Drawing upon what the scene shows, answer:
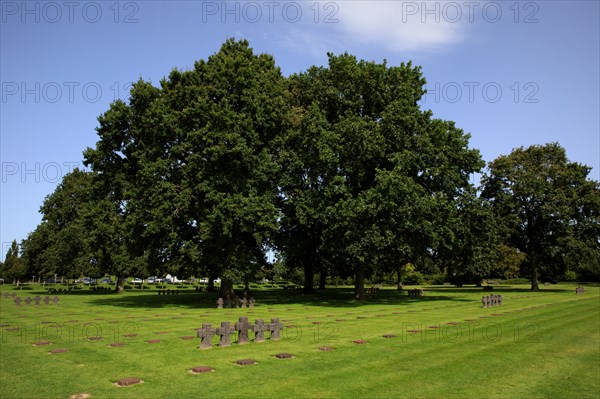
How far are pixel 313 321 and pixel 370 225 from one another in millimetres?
13727

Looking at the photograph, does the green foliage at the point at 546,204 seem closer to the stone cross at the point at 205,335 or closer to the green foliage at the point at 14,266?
the stone cross at the point at 205,335

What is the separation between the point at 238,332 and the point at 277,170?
21228mm

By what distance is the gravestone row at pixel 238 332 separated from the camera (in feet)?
48.4

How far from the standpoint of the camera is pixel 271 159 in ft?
127

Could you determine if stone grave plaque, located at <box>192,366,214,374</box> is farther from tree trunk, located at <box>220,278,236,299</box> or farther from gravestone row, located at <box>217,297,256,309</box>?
tree trunk, located at <box>220,278,236,299</box>

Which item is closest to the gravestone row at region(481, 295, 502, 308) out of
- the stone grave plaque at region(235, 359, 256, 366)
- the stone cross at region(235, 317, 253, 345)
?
the stone cross at region(235, 317, 253, 345)

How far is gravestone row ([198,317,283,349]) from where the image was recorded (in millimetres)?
14758

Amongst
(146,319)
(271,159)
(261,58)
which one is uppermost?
(261,58)

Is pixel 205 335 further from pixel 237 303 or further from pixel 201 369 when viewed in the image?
pixel 237 303

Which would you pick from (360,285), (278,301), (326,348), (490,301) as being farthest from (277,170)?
(326,348)

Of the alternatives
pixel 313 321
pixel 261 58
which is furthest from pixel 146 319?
pixel 261 58

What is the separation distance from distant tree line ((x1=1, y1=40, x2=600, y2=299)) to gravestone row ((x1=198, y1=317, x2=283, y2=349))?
15.7 metres

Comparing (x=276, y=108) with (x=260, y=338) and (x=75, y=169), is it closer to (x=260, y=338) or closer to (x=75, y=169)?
(x=260, y=338)

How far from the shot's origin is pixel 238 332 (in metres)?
16.0
